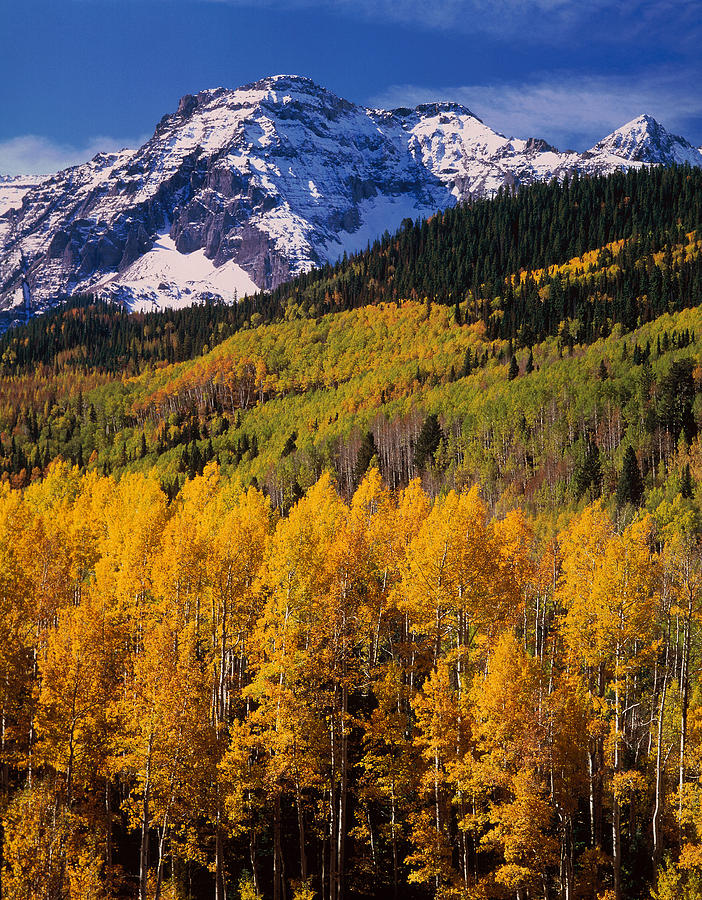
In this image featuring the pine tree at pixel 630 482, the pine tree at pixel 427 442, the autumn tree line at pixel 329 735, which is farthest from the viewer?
the pine tree at pixel 427 442

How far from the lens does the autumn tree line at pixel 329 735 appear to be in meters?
27.1

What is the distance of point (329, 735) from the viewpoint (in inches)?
1257

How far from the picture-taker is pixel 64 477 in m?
111

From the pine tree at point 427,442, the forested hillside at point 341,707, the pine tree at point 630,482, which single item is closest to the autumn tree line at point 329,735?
the forested hillside at point 341,707

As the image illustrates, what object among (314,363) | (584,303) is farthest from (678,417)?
(314,363)

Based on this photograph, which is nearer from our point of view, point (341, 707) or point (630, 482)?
point (341, 707)

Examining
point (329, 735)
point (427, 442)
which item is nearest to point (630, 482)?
point (427, 442)

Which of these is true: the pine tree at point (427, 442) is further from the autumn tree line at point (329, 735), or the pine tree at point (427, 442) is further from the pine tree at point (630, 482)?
the autumn tree line at point (329, 735)

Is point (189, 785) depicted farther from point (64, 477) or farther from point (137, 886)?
point (64, 477)

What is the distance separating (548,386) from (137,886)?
110500mm

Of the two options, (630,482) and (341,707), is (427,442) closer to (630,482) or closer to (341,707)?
(630,482)

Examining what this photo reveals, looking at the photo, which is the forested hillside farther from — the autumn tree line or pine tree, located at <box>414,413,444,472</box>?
pine tree, located at <box>414,413,444,472</box>

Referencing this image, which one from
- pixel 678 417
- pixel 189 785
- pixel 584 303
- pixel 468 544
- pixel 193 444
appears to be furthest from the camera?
pixel 584 303

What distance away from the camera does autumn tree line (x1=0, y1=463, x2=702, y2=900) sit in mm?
27141
